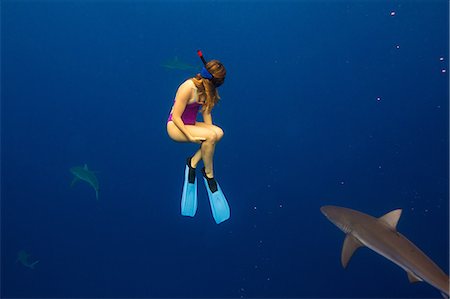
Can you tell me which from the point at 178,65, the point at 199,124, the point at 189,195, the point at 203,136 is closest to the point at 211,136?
the point at 203,136

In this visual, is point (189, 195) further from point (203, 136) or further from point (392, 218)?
point (392, 218)

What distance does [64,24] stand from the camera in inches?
259

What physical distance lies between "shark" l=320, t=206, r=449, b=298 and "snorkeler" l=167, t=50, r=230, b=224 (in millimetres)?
1420

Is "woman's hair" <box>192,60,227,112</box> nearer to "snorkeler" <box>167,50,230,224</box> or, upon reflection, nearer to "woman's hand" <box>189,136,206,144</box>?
"snorkeler" <box>167,50,230,224</box>

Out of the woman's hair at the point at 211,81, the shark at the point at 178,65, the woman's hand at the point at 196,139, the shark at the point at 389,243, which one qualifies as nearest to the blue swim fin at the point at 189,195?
the woman's hand at the point at 196,139

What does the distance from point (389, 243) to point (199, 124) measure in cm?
210

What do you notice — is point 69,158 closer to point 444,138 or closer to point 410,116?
point 410,116

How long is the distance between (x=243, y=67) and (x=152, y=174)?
227 cm

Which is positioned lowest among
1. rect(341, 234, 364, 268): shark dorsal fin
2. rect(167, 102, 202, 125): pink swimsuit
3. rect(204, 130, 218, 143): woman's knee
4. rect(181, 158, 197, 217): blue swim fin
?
rect(341, 234, 364, 268): shark dorsal fin

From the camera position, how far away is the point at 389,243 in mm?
3967

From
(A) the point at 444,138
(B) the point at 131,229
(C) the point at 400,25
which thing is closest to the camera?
(C) the point at 400,25

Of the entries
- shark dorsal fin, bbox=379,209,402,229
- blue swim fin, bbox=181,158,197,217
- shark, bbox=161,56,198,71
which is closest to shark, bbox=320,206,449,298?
shark dorsal fin, bbox=379,209,402,229

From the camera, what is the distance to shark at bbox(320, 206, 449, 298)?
3.78 m

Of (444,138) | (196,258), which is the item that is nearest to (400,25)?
(444,138)
